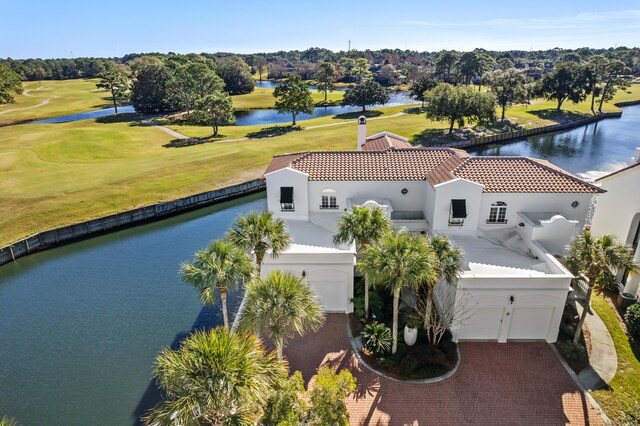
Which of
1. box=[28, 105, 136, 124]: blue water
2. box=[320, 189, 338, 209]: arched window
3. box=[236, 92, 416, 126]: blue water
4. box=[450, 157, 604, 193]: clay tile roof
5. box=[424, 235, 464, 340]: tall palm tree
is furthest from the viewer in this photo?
box=[28, 105, 136, 124]: blue water

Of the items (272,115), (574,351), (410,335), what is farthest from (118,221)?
(272,115)

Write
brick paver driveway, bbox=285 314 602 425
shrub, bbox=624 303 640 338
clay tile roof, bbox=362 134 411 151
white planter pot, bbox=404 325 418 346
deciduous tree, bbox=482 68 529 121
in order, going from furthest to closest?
→ 1. deciduous tree, bbox=482 68 529 121
2. clay tile roof, bbox=362 134 411 151
3. shrub, bbox=624 303 640 338
4. white planter pot, bbox=404 325 418 346
5. brick paver driveway, bbox=285 314 602 425

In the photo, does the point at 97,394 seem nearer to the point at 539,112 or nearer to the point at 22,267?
the point at 22,267

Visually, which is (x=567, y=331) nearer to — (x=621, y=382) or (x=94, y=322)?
(x=621, y=382)

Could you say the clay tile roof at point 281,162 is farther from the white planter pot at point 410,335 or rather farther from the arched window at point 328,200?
the white planter pot at point 410,335

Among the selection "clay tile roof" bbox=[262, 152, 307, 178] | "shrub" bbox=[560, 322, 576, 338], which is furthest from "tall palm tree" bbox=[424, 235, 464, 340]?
"clay tile roof" bbox=[262, 152, 307, 178]

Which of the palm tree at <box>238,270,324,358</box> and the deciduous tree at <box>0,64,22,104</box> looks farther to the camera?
the deciduous tree at <box>0,64,22,104</box>

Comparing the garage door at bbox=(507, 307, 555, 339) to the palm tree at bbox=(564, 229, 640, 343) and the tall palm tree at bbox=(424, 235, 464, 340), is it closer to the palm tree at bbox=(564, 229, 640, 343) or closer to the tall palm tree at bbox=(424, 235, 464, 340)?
the palm tree at bbox=(564, 229, 640, 343)
